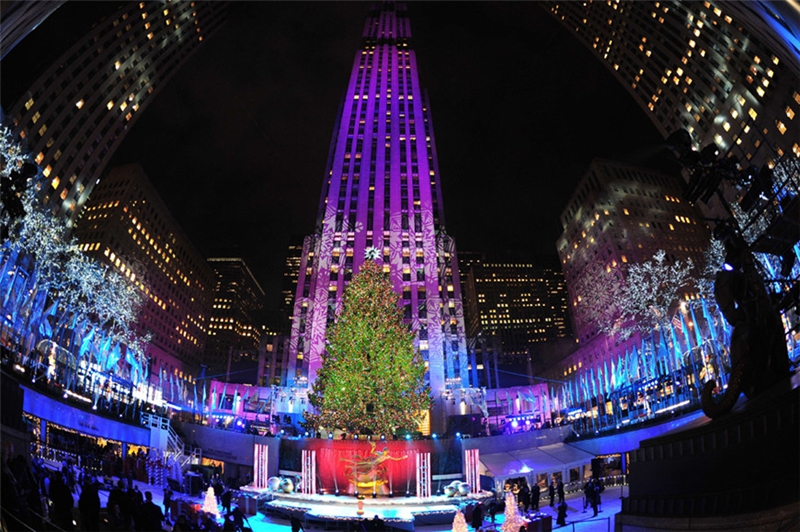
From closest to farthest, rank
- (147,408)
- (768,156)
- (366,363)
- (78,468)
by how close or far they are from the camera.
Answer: (78,468), (366,363), (147,408), (768,156)

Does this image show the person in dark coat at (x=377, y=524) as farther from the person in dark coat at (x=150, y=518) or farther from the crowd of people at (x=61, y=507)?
the person in dark coat at (x=150, y=518)

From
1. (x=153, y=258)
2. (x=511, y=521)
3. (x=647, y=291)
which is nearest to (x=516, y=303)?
(x=647, y=291)

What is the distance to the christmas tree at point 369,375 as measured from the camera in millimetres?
30484

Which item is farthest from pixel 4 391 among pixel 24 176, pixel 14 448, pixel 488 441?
pixel 488 441

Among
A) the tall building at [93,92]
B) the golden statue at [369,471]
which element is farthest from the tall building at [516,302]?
the golden statue at [369,471]

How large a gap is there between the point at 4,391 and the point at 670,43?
8715 centimetres

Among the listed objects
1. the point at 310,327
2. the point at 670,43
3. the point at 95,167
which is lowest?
the point at 310,327

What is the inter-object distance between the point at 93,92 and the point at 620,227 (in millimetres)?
96417

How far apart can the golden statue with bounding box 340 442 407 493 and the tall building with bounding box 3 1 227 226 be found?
2526 inches

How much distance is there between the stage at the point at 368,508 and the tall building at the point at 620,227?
82915 millimetres

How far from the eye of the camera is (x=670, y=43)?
74.7m

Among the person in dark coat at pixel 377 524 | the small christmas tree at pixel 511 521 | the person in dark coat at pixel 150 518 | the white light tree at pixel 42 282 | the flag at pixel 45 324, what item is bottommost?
the person in dark coat at pixel 377 524

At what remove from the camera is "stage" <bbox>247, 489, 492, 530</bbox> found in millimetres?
19219

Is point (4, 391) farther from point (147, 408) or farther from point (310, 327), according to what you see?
point (310, 327)
